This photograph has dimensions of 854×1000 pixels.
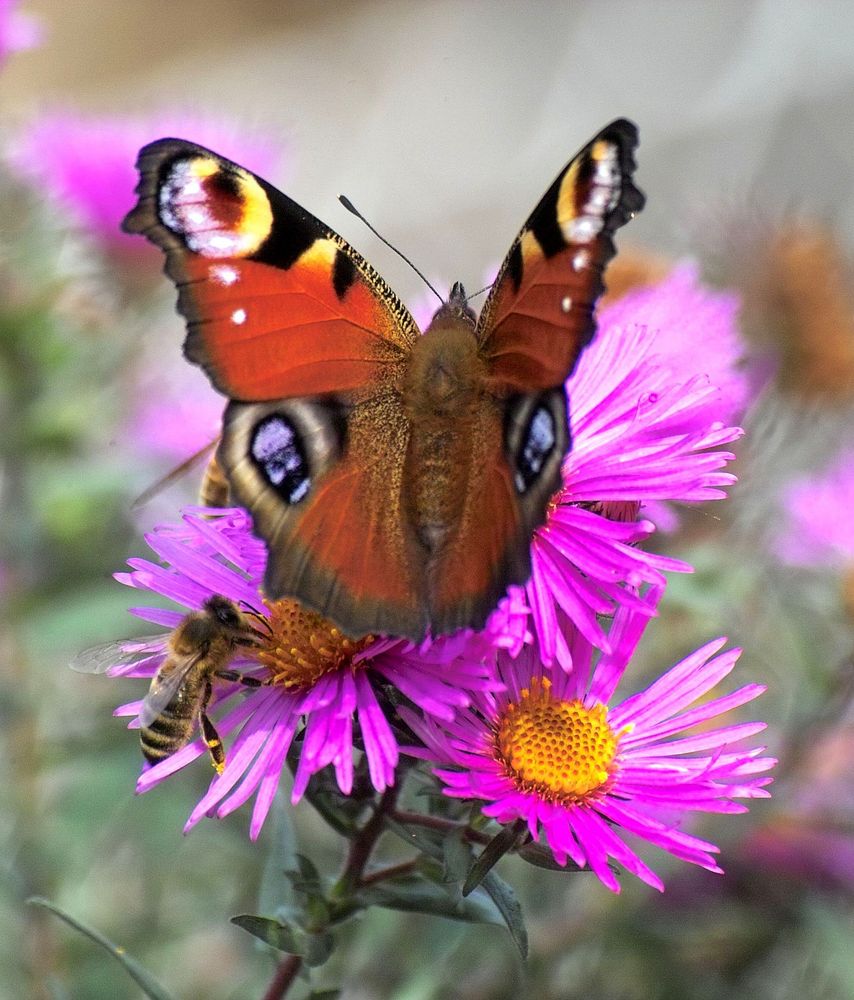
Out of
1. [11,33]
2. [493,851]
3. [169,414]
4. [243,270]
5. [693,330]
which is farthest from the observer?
[169,414]

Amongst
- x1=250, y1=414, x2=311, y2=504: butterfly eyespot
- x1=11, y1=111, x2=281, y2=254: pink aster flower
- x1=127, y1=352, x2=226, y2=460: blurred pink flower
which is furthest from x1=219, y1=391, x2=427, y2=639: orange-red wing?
x1=11, y1=111, x2=281, y2=254: pink aster flower

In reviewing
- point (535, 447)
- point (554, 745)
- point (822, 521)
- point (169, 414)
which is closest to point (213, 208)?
point (535, 447)

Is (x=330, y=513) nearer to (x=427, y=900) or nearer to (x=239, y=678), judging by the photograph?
(x=239, y=678)

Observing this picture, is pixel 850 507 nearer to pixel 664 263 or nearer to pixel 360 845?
pixel 664 263

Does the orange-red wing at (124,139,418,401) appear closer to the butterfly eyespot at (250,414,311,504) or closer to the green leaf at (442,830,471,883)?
the butterfly eyespot at (250,414,311,504)

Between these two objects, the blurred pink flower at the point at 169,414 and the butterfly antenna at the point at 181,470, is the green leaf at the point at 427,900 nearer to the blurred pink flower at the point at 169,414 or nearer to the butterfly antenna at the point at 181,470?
the butterfly antenna at the point at 181,470
